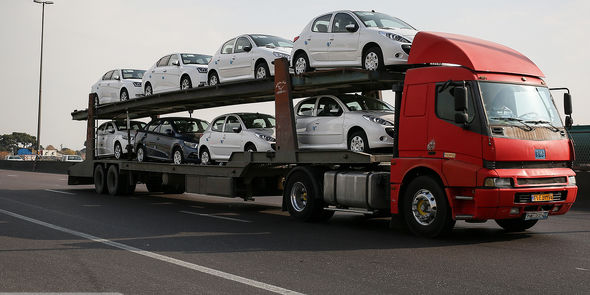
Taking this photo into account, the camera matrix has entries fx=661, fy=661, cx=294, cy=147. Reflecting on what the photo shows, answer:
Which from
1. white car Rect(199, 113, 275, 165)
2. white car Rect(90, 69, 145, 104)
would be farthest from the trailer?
white car Rect(90, 69, 145, 104)

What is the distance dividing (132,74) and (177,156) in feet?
19.9

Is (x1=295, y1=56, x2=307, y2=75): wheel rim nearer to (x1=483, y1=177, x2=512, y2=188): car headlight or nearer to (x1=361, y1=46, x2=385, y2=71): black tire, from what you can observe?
(x1=361, y1=46, x2=385, y2=71): black tire

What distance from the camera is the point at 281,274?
6.84 metres

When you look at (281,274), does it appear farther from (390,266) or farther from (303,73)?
(303,73)

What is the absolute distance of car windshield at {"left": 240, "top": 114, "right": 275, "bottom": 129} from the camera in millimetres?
14711

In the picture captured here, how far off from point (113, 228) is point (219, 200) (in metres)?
7.61

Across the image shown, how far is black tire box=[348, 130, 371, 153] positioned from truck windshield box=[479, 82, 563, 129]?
255cm

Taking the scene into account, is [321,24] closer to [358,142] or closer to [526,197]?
[358,142]

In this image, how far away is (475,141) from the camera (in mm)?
9031

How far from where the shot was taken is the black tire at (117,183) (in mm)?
19375

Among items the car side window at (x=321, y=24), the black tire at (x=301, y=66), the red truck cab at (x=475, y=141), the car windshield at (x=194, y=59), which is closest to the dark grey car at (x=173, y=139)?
the car windshield at (x=194, y=59)

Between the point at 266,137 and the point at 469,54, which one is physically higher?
the point at 469,54

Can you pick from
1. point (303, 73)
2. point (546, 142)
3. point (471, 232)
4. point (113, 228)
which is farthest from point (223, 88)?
point (546, 142)

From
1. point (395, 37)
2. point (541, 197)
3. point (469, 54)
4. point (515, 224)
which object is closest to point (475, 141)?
point (541, 197)
